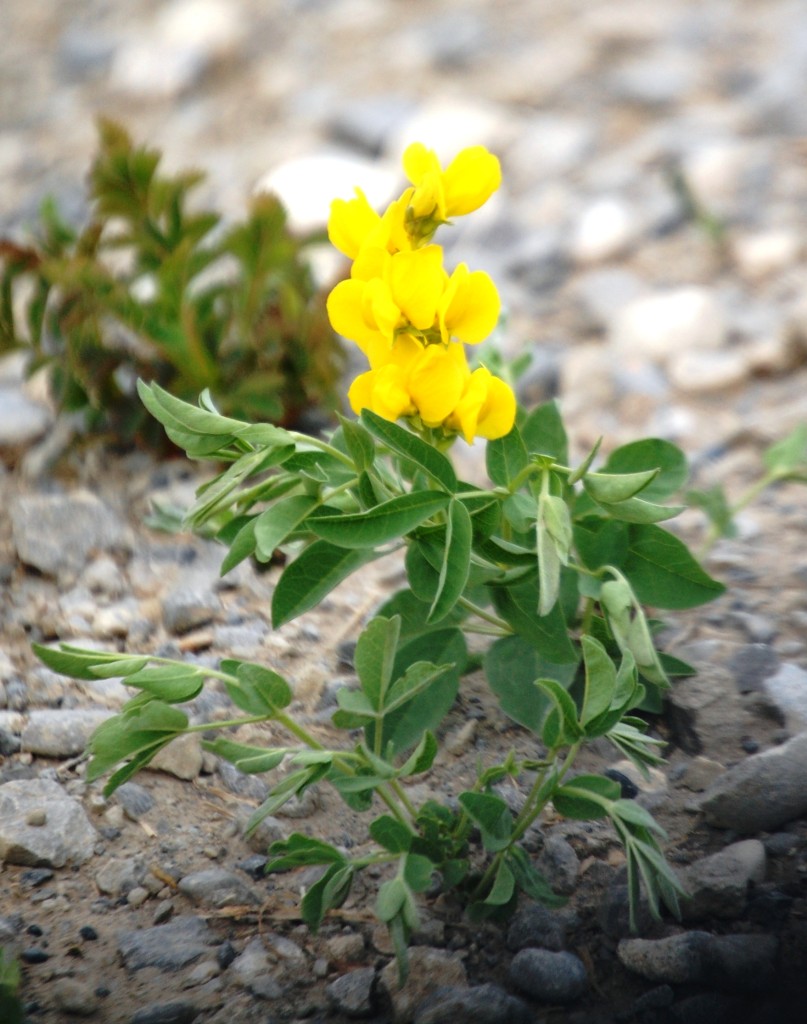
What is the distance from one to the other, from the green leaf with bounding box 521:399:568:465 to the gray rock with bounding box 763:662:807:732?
0.47 meters

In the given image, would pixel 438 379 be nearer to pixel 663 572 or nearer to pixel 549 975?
pixel 663 572

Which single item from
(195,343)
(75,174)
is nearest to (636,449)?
(195,343)

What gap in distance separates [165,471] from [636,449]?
3.66ft

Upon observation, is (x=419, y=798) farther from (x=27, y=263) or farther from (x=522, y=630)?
(x=27, y=263)

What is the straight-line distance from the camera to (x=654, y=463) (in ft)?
5.46

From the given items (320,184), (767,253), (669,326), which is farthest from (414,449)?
(320,184)

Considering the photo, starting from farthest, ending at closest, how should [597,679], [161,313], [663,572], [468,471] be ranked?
[468,471]
[161,313]
[663,572]
[597,679]

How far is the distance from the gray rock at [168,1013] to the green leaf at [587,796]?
1.60 ft

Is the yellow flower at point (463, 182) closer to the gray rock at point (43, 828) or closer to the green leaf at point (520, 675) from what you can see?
the green leaf at point (520, 675)

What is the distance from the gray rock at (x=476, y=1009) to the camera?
1261mm

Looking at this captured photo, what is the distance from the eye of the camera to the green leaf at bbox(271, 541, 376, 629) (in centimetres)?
140

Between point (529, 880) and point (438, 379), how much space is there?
634 mm

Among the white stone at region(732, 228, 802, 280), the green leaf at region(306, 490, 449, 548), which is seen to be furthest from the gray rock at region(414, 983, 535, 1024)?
the white stone at region(732, 228, 802, 280)

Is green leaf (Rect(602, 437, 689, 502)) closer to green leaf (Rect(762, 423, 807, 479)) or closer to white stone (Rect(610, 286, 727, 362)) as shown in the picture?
green leaf (Rect(762, 423, 807, 479))
